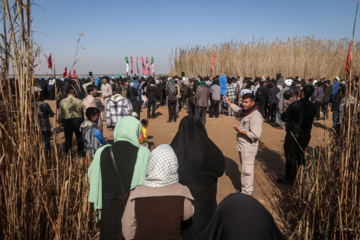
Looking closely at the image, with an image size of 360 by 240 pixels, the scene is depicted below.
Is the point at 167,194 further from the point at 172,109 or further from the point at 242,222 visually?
the point at 172,109

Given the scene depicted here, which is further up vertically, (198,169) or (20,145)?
(20,145)

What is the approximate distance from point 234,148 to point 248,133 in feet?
11.2

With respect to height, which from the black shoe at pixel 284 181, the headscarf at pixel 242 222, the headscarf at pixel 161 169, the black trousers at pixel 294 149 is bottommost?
the black shoe at pixel 284 181

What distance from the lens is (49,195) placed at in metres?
2.14

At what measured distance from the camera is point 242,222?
Result: 1314mm

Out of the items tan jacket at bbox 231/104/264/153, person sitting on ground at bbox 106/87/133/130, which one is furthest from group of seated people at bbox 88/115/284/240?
person sitting on ground at bbox 106/87/133/130

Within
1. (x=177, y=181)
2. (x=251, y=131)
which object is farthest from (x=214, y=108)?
(x=177, y=181)

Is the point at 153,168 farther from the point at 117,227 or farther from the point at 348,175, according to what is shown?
the point at 348,175

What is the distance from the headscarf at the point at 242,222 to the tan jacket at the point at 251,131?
2405 millimetres

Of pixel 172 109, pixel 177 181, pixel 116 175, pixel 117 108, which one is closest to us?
pixel 177 181

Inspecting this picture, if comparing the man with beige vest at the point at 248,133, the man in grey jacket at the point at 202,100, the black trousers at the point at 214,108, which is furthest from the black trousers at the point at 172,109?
the man with beige vest at the point at 248,133

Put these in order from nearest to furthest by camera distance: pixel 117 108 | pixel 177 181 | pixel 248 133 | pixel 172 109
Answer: pixel 177 181 < pixel 248 133 < pixel 117 108 < pixel 172 109

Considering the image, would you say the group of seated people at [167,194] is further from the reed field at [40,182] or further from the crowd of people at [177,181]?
the reed field at [40,182]

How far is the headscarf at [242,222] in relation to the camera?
4.22ft
